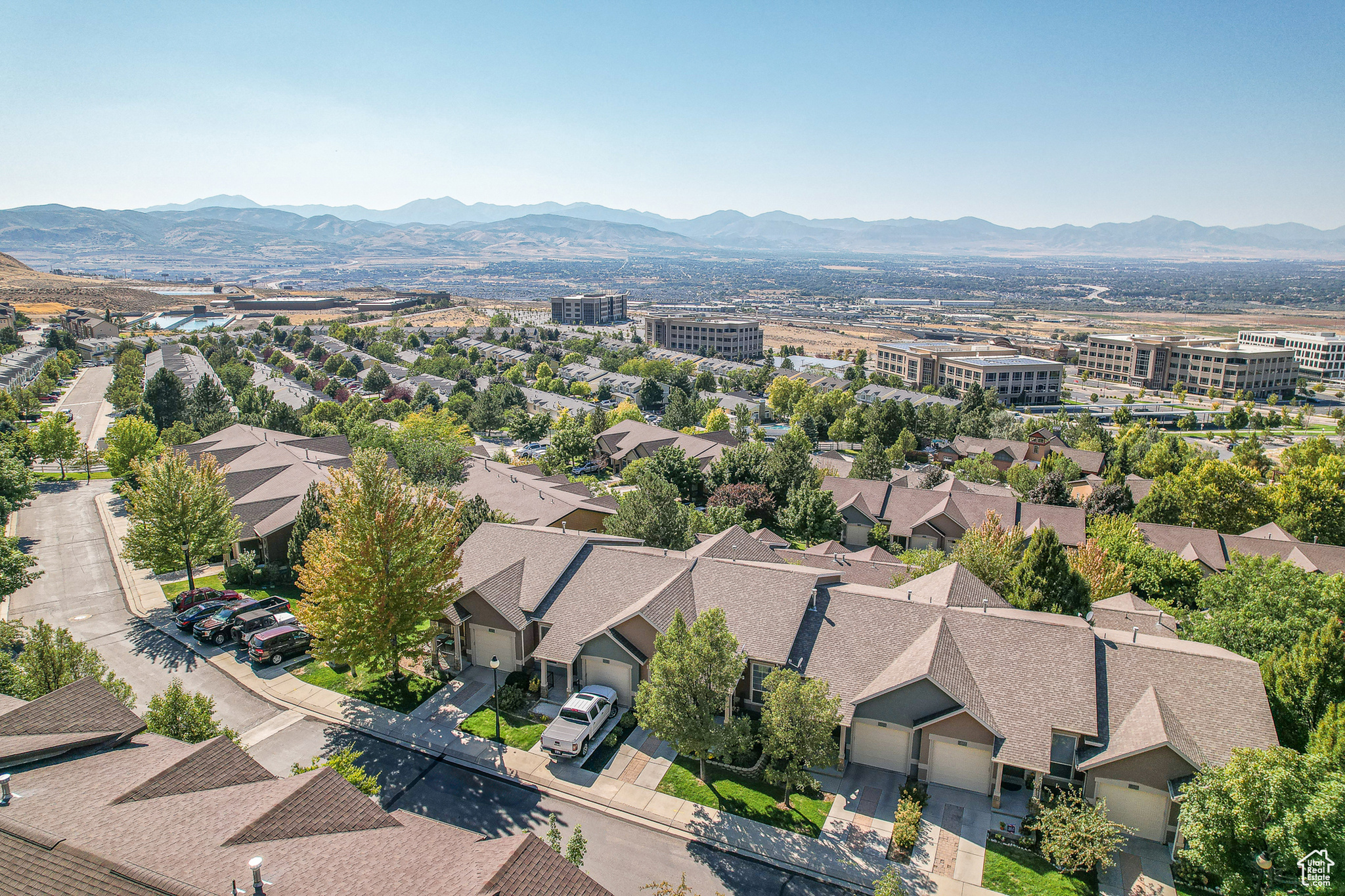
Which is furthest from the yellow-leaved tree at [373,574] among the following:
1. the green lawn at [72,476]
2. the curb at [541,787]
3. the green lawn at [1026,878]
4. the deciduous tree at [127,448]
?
the green lawn at [72,476]

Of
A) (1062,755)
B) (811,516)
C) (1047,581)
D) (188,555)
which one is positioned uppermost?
(1047,581)

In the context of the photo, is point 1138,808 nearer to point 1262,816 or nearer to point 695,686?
point 1262,816

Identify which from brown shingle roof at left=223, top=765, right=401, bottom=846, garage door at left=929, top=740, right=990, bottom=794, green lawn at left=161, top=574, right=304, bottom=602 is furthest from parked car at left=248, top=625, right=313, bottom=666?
garage door at left=929, top=740, right=990, bottom=794

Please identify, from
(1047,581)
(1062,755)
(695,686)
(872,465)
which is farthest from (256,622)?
(872,465)

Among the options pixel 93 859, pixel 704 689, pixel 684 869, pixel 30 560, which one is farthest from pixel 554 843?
pixel 30 560

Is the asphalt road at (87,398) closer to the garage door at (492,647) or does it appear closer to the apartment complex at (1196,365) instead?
the garage door at (492,647)

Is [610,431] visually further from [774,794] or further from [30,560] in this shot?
[774,794]
